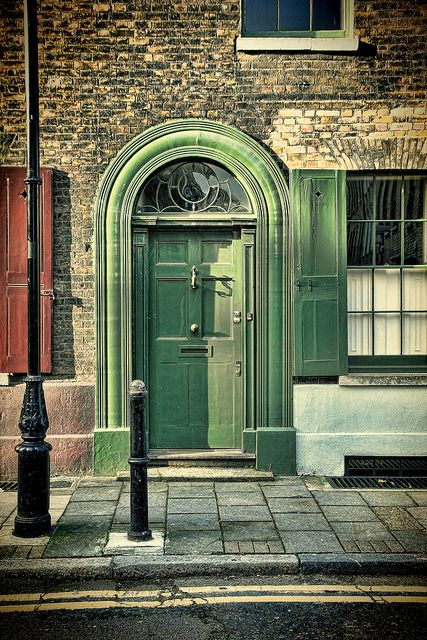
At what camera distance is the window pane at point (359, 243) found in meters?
8.23

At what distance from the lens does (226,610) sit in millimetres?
4695

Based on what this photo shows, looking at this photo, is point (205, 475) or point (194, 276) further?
point (194, 276)

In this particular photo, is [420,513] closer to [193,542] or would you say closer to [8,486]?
[193,542]

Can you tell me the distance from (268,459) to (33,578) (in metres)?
3.31

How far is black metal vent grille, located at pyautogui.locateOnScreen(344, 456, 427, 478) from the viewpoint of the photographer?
808 centimetres

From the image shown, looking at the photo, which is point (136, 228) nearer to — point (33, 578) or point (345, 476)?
point (345, 476)

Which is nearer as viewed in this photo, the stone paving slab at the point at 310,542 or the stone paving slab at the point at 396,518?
the stone paving slab at the point at 310,542

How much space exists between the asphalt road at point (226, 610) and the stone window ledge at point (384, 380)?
2.92 m

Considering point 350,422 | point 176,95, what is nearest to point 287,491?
Answer: point 350,422

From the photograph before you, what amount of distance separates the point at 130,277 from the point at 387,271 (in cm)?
284

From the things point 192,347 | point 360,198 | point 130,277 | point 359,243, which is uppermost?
point 360,198

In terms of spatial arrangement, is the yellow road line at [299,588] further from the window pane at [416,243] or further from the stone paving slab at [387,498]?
the window pane at [416,243]

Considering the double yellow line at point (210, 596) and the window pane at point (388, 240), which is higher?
the window pane at point (388, 240)

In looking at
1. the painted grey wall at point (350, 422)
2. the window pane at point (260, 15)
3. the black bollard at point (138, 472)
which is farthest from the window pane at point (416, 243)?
the black bollard at point (138, 472)
